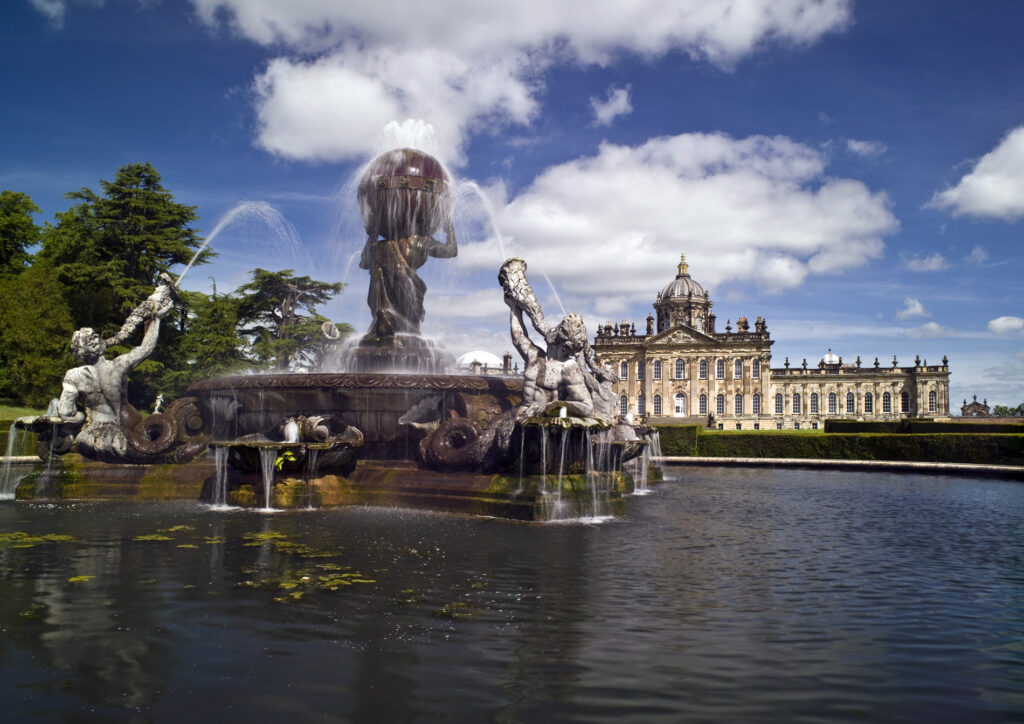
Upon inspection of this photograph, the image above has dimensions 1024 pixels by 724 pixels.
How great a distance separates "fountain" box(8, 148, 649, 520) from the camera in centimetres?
961

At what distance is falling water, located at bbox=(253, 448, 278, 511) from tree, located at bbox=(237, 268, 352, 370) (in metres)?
28.0

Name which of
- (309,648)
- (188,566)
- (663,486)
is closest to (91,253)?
(663,486)

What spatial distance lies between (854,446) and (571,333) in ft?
62.1

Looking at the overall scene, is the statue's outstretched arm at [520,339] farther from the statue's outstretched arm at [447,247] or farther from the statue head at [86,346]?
the statue head at [86,346]

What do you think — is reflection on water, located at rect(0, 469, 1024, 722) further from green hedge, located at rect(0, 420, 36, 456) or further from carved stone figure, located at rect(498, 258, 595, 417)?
green hedge, located at rect(0, 420, 36, 456)

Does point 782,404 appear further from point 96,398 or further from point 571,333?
point 96,398

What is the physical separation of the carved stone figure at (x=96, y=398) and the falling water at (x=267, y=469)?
10.0 feet

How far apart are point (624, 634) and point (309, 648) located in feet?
6.20

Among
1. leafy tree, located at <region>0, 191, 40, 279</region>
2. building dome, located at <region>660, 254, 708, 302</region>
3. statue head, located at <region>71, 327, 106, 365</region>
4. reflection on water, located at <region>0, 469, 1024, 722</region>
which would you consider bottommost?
reflection on water, located at <region>0, 469, 1024, 722</region>

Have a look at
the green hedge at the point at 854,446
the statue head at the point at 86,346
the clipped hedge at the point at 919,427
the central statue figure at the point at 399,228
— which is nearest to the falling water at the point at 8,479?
the statue head at the point at 86,346

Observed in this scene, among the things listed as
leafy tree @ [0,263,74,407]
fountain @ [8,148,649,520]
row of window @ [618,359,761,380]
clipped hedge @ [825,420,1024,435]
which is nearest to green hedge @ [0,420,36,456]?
leafy tree @ [0,263,74,407]

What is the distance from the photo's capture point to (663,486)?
610 inches

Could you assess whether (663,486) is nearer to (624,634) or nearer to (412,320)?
(412,320)

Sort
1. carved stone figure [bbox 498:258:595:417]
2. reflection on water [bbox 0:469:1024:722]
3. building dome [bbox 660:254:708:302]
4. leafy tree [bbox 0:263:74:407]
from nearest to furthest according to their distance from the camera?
reflection on water [bbox 0:469:1024:722] → carved stone figure [bbox 498:258:595:417] → leafy tree [bbox 0:263:74:407] → building dome [bbox 660:254:708:302]
